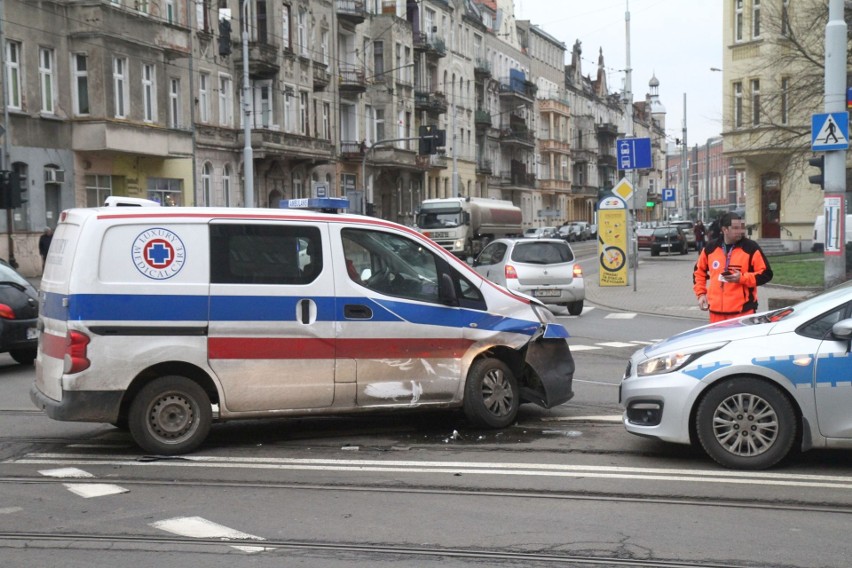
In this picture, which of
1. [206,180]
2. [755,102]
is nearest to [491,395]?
[206,180]

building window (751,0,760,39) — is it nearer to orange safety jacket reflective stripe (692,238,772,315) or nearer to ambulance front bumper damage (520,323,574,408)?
orange safety jacket reflective stripe (692,238,772,315)

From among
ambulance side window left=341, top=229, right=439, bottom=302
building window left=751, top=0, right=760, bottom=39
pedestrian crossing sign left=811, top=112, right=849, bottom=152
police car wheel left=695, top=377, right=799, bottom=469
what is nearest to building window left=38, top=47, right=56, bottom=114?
pedestrian crossing sign left=811, top=112, right=849, bottom=152

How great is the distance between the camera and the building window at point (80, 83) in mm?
35406

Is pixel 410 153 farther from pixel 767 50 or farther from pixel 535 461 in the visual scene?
pixel 535 461

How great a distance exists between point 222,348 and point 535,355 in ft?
9.32

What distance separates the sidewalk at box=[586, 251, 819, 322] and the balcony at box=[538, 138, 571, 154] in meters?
64.8

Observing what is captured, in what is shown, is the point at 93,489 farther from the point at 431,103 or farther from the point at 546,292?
the point at 431,103

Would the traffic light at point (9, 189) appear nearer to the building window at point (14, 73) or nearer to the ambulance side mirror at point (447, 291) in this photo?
the building window at point (14, 73)

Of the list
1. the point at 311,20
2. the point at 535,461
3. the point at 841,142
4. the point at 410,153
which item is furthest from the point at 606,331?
the point at 410,153

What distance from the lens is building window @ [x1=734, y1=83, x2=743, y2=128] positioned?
50.4 metres

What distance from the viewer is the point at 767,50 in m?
47.5

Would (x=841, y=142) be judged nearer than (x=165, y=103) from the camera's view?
Yes

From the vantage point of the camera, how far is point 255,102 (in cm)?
4762

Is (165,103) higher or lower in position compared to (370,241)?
higher
